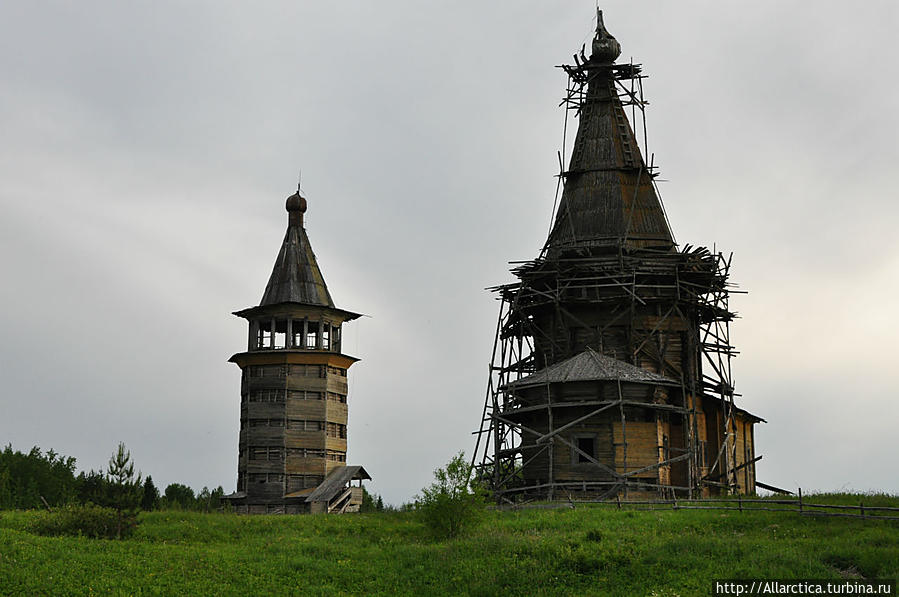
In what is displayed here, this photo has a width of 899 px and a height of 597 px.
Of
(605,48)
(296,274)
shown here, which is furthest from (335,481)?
(605,48)

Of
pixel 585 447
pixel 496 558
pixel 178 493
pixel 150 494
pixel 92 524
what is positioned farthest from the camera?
pixel 178 493

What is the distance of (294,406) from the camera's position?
5291 centimetres

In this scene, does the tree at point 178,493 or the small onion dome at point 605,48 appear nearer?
the small onion dome at point 605,48

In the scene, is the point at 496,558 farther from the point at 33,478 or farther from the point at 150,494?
the point at 33,478

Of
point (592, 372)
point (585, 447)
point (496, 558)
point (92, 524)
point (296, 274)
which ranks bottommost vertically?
point (496, 558)

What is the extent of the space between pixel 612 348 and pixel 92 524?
26.1 meters

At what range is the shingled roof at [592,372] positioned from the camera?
149 ft

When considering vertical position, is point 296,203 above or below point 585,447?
above

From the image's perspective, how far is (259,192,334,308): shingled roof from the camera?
181ft

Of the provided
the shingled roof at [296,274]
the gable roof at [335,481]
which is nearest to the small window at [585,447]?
the gable roof at [335,481]

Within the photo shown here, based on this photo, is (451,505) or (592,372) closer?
(451,505)

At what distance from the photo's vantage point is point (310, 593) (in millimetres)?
28656

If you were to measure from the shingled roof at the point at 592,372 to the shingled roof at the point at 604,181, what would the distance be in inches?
273

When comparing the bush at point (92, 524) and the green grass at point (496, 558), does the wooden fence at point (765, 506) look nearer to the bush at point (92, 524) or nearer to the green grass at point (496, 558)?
the green grass at point (496, 558)
